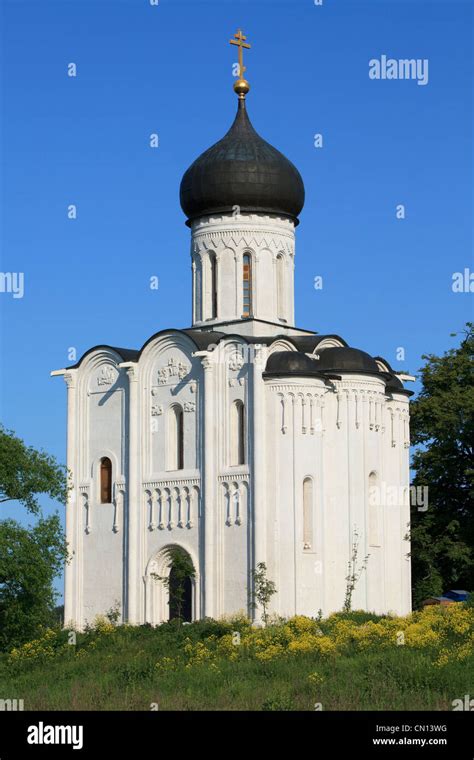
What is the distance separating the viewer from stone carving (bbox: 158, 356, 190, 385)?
118 feet

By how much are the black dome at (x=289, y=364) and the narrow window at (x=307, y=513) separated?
8.19ft

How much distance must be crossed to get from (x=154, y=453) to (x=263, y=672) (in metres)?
12.7

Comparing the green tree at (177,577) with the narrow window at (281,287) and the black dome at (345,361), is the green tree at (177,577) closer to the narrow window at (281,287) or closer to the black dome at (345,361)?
the black dome at (345,361)

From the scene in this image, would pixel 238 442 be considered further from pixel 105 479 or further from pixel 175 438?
pixel 105 479

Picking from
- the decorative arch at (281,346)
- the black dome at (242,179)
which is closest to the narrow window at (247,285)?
the black dome at (242,179)

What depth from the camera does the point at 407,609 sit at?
36906 mm

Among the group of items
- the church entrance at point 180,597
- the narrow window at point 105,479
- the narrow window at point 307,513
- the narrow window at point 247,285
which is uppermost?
the narrow window at point 247,285

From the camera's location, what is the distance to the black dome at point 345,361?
1401 inches

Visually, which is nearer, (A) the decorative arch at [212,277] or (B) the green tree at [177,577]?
(B) the green tree at [177,577]

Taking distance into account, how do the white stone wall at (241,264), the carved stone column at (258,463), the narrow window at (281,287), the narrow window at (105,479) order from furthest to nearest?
the narrow window at (281,287)
the narrow window at (105,479)
the white stone wall at (241,264)
the carved stone column at (258,463)

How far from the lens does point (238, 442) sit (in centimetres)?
3488
